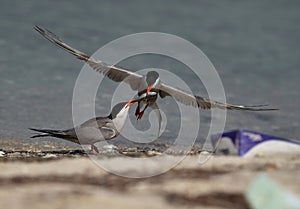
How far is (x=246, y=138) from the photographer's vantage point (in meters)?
6.41

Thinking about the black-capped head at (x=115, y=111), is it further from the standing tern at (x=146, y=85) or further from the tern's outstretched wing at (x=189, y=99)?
the tern's outstretched wing at (x=189, y=99)

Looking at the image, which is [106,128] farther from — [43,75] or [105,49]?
[105,49]

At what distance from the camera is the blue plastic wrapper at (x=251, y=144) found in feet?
21.0

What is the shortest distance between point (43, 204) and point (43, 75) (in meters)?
9.83

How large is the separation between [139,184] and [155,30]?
46.3 ft

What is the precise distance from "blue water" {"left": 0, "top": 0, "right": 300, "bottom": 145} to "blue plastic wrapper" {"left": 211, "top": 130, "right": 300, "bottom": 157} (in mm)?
4033

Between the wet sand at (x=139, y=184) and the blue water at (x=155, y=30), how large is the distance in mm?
4098

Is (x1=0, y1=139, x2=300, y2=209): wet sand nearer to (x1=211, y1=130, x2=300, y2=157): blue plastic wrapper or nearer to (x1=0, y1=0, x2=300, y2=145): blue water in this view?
(x1=211, y1=130, x2=300, y2=157): blue plastic wrapper

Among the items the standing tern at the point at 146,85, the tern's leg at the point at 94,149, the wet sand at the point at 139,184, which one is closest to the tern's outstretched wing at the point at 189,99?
the standing tern at the point at 146,85

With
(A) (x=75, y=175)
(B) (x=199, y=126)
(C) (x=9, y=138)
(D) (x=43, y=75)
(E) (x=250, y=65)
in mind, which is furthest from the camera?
(E) (x=250, y=65)

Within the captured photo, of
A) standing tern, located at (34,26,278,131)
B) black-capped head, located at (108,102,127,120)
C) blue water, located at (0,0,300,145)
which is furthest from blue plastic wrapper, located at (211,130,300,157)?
blue water, located at (0,0,300,145)

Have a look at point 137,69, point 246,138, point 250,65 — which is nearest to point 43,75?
point 137,69

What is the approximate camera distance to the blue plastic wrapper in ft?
21.0

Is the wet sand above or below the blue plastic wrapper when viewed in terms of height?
below
